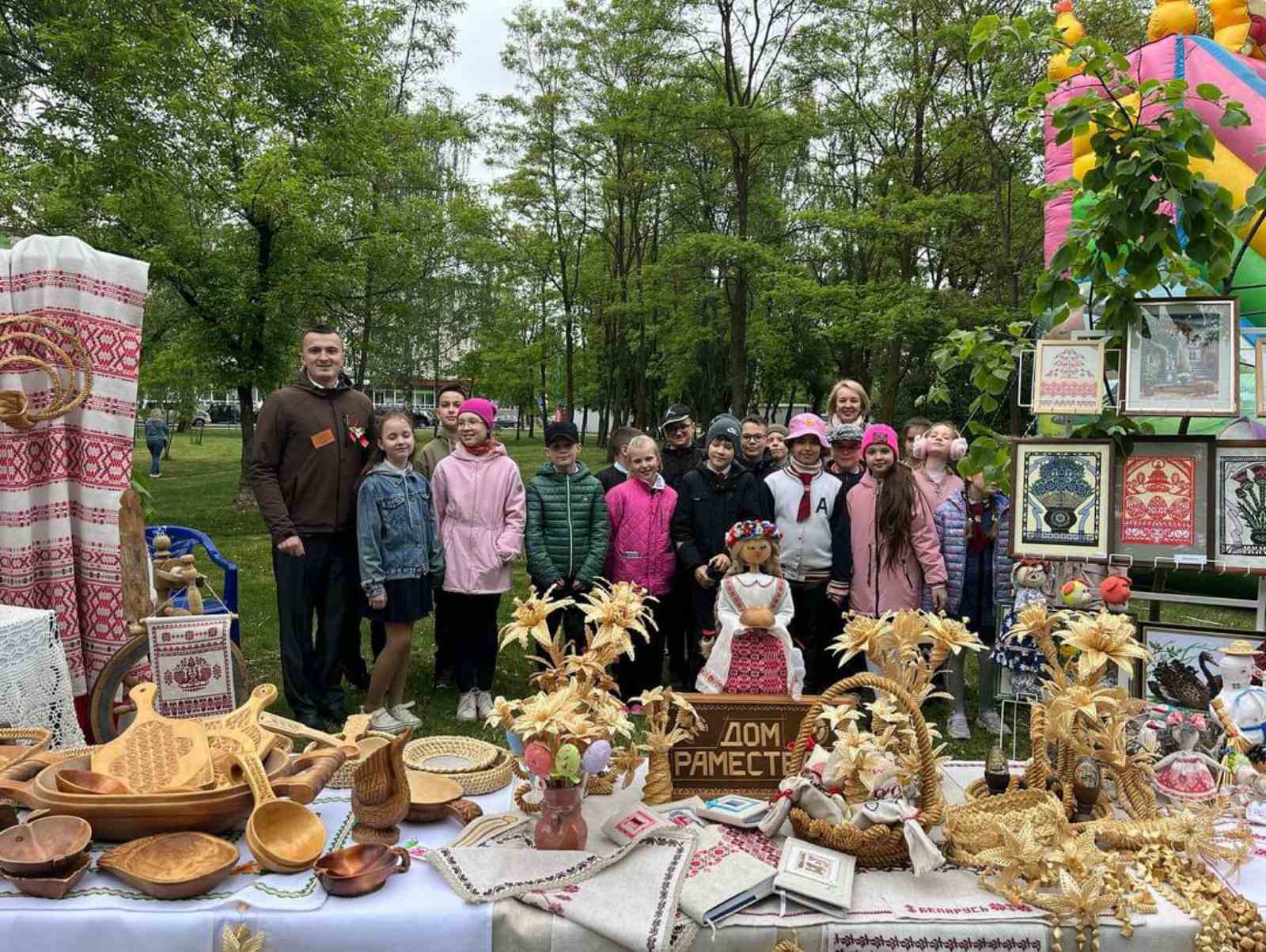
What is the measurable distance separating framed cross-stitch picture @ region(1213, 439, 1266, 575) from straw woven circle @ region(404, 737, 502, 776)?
262cm

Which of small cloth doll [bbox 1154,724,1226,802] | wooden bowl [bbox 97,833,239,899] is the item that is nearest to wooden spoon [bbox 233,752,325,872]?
wooden bowl [bbox 97,833,239,899]

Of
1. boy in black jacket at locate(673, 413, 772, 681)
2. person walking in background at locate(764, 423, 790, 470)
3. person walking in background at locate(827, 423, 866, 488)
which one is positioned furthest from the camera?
person walking in background at locate(764, 423, 790, 470)

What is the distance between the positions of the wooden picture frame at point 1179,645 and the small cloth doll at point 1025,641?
0.74m

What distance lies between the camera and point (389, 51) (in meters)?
16.5

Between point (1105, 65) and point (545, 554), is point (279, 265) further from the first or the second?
point (1105, 65)

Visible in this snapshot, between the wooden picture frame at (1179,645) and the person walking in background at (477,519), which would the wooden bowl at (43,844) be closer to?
the person walking in background at (477,519)

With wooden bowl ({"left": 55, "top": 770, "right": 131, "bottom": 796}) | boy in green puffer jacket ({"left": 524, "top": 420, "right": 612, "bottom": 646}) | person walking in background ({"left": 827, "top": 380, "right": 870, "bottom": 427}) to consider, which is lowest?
wooden bowl ({"left": 55, "top": 770, "right": 131, "bottom": 796})

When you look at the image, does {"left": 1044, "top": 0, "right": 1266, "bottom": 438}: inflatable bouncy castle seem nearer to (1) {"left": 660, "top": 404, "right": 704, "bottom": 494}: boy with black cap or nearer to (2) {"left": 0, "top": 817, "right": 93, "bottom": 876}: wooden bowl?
(1) {"left": 660, "top": 404, "right": 704, "bottom": 494}: boy with black cap

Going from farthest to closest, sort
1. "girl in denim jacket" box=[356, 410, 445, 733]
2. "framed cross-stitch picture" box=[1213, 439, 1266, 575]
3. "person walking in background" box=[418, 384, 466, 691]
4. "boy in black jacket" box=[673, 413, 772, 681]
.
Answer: "person walking in background" box=[418, 384, 466, 691] → "boy in black jacket" box=[673, 413, 772, 681] → "girl in denim jacket" box=[356, 410, 445, 733] → "framed cross-stitch picture" box=[1213, 439, 1266, 575]

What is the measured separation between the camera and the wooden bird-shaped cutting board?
228cm

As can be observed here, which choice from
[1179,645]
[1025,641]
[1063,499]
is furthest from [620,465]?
[1179,645]

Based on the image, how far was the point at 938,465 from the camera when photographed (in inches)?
195

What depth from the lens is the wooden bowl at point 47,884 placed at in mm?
1928

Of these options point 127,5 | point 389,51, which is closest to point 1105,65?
point 127,5
